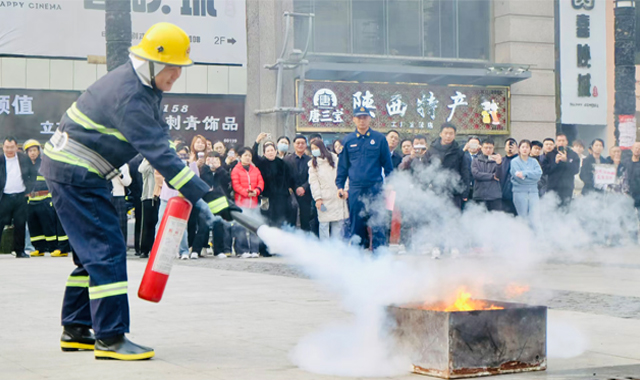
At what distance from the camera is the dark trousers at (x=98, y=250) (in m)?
5.50

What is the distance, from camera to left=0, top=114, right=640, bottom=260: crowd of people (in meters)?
13.1

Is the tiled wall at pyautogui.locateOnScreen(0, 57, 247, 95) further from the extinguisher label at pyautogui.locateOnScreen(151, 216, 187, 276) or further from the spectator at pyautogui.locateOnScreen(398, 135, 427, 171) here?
the extinguisher label at pyautogui.locateOnScreen(151, 216, 187, 276)

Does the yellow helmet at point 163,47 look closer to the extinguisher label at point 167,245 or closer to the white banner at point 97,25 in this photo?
the extinguisher label at point 167,245

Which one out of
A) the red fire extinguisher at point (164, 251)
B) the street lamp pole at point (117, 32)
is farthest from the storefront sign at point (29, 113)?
the red fire extinguisher at point (164, 251)

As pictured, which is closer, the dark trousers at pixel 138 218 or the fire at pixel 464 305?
the fire at pixel 464 305

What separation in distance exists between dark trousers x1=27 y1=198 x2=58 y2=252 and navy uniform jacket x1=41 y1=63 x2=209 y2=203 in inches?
381

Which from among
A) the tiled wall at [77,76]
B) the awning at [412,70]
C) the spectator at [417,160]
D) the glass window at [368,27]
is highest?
the glass window at [368,27]

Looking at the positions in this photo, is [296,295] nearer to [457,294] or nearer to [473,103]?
[457,294]

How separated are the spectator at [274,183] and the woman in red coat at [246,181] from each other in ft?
1.06

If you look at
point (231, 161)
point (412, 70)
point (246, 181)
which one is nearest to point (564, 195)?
point (246, 181)

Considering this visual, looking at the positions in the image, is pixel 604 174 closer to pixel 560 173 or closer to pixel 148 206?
pixel 560 173

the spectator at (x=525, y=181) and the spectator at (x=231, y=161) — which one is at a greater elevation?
the spectator at (x=231, y=161)

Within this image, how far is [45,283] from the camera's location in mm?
10203

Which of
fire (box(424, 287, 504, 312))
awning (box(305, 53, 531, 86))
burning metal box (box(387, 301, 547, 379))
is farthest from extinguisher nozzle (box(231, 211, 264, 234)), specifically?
awning (box(305, 53, 531, 86))
